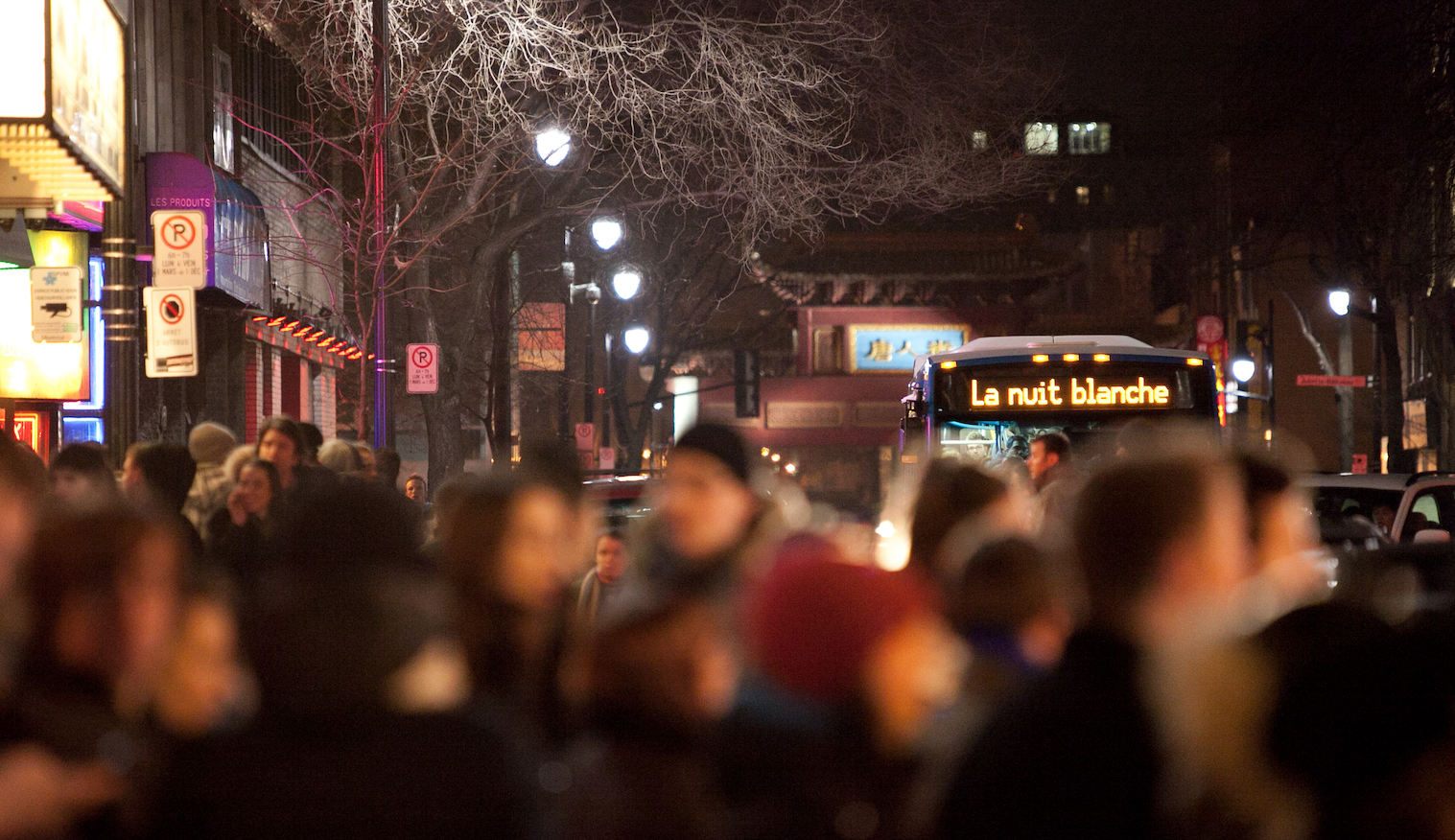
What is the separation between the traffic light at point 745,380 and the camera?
31344 millimetres

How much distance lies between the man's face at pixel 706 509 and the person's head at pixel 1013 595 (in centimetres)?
122

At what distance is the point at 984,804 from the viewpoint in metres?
2.29

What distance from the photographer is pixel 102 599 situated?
2.57 m

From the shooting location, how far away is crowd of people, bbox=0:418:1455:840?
7.49 feet

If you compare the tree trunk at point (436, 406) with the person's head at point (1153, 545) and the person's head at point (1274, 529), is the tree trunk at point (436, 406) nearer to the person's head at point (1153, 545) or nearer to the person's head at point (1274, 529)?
the person's head at point (1274, 529)

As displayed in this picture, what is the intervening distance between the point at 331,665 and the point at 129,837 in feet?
1.73

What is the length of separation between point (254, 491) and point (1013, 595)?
4335 mm

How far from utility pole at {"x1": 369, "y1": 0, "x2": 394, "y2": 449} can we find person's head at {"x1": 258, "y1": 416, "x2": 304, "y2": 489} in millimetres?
7852

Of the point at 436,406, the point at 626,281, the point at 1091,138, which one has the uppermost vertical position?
the point at 1091,138

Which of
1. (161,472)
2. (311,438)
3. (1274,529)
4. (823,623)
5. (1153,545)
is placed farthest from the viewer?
(311,438)

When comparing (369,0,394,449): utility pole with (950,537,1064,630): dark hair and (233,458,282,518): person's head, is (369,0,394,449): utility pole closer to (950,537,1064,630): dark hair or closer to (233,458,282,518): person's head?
(233,458,282,518): person's head

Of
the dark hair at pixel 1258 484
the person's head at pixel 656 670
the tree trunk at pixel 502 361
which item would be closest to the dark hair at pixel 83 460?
the person's head at pixel 656 670

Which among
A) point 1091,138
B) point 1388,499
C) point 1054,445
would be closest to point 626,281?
point 1388,499

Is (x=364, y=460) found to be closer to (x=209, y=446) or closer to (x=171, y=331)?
(x=209, y=446)
